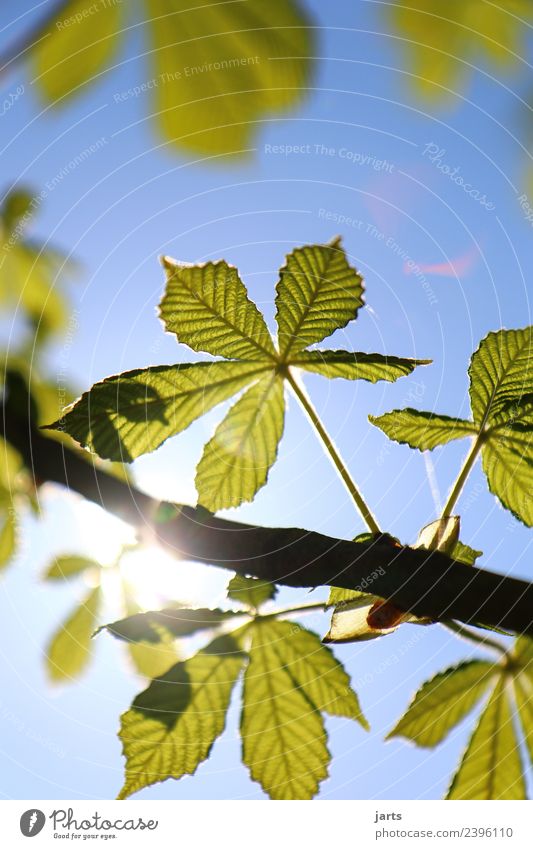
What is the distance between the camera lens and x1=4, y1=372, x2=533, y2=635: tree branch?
421mm

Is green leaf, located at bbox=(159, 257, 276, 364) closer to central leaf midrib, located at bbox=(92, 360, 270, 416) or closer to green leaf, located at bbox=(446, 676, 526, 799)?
central leaf midrib, located at bbox=(92, 360, 270, 416)

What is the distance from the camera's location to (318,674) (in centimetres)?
58

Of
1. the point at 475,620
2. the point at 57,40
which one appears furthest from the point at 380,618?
the point at 57,40

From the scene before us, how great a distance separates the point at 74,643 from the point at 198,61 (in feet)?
2.74

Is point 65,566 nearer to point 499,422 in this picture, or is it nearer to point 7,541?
point 7,541

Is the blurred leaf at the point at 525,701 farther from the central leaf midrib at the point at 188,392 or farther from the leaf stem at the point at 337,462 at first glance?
the central leaf midrib at the point at 188,392

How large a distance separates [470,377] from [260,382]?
0.21 m

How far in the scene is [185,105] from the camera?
59cm

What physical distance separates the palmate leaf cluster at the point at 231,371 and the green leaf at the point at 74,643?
0.54m

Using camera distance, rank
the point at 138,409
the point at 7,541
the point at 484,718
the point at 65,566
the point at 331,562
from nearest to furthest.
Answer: the point at 331,562 → the point at 138,409 → the point at 484,718 → the point at 7,541 → the point at 65,566

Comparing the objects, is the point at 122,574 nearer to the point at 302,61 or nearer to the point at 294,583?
the point at 294,583

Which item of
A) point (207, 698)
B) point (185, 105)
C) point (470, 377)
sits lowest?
point (207, 698)

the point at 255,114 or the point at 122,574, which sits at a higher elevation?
the point at 255,114

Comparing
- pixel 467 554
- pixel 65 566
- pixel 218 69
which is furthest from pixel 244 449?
pixel 65 566
